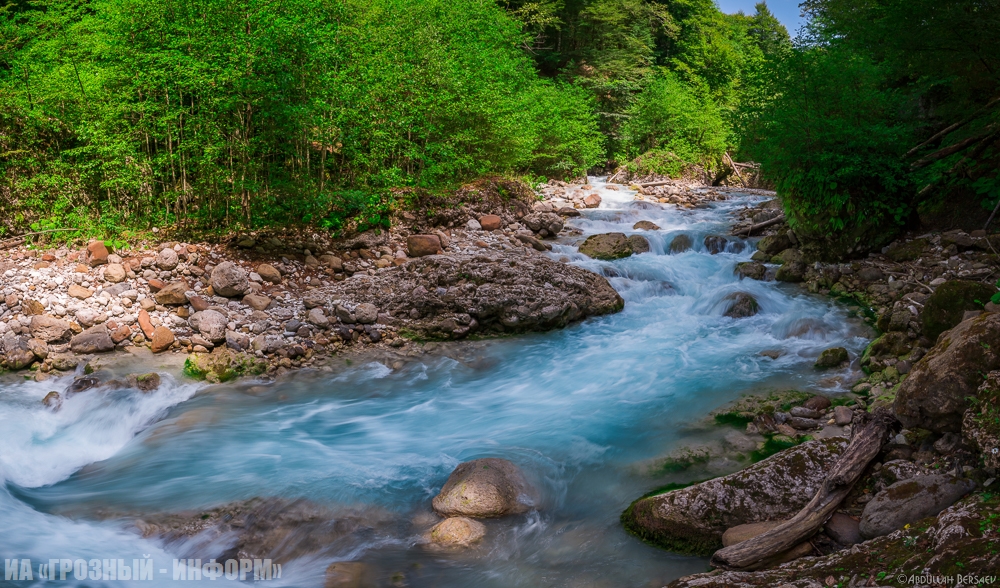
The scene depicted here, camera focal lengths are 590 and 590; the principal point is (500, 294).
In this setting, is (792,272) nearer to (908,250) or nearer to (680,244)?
(908,250)

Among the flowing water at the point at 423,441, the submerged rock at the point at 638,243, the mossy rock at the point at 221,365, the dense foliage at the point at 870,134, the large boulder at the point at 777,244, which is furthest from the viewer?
the submerged rock at the point at 638,243

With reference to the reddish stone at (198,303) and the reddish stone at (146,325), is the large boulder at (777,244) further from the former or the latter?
the reddish stone at (146,325)

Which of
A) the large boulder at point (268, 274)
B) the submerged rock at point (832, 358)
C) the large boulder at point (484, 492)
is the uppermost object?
the large boulder at point (268, 274)

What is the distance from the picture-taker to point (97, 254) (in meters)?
8.78

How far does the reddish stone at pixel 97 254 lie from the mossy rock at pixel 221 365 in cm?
246

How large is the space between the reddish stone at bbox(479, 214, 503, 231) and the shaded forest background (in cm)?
108

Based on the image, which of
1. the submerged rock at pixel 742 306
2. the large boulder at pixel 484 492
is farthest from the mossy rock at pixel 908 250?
the large boulder at pixel 484 492

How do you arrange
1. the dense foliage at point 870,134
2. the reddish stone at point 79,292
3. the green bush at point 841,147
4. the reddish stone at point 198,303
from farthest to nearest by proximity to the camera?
the green bush at point 841,147 < the dense foliage at point 870,134 < the reddish stone at point 198,303 < the reddish stone at point 79,292

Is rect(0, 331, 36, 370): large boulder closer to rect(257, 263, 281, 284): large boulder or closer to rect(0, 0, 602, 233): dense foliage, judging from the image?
rect(0, 0, 602, 233): dense foliage

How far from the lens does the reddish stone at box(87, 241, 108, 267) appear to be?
877cm

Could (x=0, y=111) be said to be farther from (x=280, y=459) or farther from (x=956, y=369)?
(x=956, y=369)

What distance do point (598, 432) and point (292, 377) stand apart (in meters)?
4.01

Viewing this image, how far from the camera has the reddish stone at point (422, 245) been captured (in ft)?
35.1

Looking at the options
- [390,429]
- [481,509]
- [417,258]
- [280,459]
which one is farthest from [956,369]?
[417,258]
